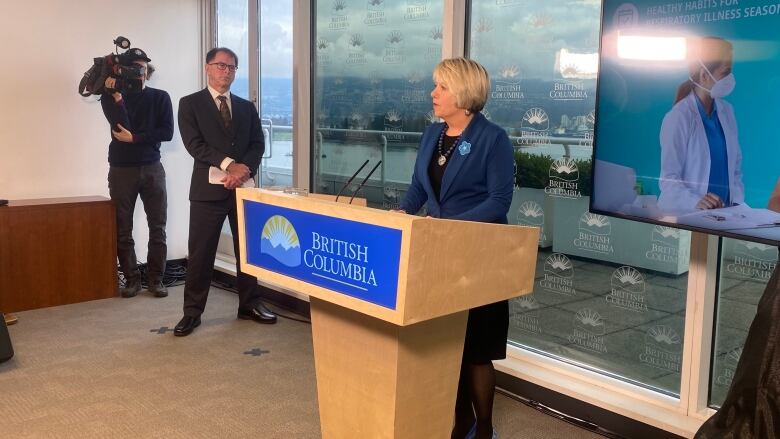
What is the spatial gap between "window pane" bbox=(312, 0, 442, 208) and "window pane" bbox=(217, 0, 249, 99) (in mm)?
1022

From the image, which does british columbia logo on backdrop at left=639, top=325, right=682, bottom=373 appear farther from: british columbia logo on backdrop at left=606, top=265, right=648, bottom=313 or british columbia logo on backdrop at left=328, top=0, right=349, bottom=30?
british columbia logo on backdrop at left=328, top=0, right=349, bottom=30

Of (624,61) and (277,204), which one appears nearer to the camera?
(277,204)

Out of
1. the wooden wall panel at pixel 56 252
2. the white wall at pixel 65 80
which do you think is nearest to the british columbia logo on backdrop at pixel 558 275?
the wooden wall panel at pixel 56 252

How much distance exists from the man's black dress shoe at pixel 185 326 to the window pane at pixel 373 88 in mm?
1259

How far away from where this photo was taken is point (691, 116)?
7.82ft

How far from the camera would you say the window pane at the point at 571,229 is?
3062 mm

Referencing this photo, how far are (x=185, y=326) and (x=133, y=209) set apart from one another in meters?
1.34

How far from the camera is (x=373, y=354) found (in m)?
2.03

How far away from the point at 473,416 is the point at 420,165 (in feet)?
3.24

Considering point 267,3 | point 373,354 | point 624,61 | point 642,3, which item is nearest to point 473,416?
point 373,354

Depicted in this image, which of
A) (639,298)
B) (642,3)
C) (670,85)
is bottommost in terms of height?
(639,298)

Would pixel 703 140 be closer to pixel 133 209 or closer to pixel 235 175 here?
pixel 235 175

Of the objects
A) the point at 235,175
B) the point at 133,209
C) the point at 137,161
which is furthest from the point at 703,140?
the point at 133,209

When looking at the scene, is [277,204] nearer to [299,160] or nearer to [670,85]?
[670,85]
